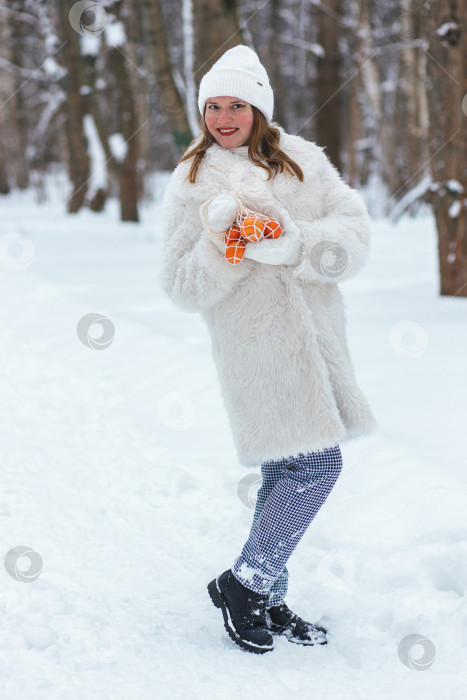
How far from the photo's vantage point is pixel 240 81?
222cm

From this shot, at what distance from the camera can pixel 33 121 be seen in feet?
105

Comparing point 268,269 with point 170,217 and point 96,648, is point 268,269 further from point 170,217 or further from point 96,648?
point 96,648

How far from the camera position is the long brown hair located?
2.21 meters

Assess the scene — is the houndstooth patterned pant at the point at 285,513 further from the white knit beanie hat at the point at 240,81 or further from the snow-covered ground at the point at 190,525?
the white knit beanie hat at the point at 240,81

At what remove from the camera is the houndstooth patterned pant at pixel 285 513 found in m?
2.27

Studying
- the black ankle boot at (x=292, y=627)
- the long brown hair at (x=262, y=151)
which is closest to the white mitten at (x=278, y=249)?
the long brown hair at (x=262, y=151)

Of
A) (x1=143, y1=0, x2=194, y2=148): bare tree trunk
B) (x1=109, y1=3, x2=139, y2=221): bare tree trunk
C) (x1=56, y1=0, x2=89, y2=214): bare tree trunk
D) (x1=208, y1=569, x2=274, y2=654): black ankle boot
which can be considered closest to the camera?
(x1=208, y1=569, x2=274, y2=654): black ankle boot

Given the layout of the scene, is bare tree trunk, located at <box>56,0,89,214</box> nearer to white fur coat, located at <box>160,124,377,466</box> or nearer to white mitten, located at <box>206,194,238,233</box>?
white fur coat, located at <box>160,124,377,466</box>

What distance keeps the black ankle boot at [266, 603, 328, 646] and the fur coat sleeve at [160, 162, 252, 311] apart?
1.05 m

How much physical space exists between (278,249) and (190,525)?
156 cm

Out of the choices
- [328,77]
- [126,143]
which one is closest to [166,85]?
[328,77]

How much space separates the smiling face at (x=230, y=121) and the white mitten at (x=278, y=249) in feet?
1.14

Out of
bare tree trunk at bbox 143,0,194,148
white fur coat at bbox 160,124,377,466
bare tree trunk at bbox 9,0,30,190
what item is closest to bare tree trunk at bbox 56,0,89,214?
bare tree trunk at bbox 9,0,30,190

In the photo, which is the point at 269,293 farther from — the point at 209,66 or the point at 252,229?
the point at 209,66
